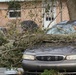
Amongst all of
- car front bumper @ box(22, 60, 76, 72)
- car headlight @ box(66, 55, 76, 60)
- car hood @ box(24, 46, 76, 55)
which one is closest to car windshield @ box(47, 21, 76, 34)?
car hood @ box(24, 46, 76, 55)

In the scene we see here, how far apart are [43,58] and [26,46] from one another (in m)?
1.33

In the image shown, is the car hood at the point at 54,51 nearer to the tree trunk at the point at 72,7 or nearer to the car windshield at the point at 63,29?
the car windshield at the point at 63,29

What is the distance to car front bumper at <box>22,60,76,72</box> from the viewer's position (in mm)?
9398

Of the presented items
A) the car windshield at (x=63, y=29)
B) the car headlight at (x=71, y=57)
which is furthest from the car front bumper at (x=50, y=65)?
the car windshield at (x=63, y=29)

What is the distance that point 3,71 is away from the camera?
1089 centimetres

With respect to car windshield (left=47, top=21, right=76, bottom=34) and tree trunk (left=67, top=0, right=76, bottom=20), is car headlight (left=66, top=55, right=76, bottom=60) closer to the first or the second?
car windshield (left=47, top=21, right=76, bottom=34)

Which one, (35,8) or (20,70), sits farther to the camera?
(35,8)

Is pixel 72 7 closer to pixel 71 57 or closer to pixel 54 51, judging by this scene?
pixel 54 51

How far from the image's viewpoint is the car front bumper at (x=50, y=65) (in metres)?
9.40

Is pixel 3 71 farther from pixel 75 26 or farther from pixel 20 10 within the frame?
pixel 20 10

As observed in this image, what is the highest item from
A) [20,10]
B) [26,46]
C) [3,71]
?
[20,10]

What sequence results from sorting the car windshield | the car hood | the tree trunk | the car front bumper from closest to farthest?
the car front bumper → the car hood → the car windshield → the tree trunk

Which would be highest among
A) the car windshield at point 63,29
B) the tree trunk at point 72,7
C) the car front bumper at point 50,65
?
the tree trunk at point 72,7

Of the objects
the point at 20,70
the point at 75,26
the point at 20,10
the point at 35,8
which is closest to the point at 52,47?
the point at 20,70
